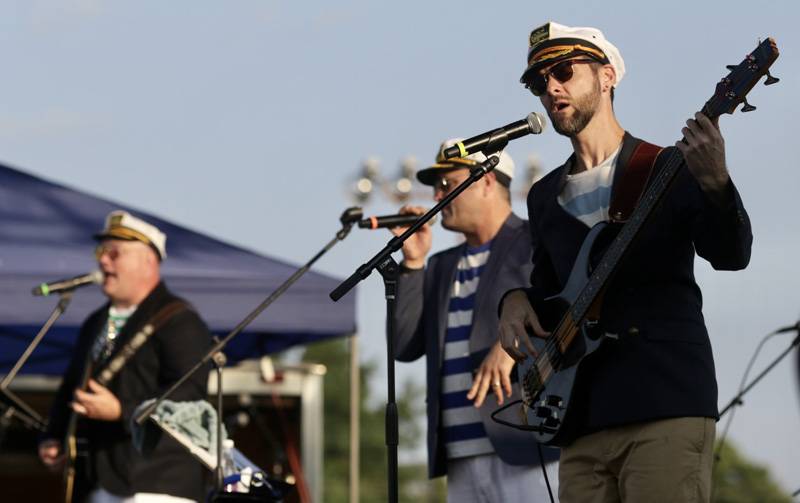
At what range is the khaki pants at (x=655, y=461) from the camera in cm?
349

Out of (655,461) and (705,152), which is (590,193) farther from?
(655,461)

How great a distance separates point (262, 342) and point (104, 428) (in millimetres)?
2394

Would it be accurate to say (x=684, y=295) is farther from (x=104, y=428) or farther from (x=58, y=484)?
(x=58, y=484)

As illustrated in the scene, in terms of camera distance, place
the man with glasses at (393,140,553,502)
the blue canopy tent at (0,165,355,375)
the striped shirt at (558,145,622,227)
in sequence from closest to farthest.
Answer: the striped shirt at (558,145,622,227)
the man with glasses at (393,140,553,502)
the blue canopy tent at (0,165,355,375)

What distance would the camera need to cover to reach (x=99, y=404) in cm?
607

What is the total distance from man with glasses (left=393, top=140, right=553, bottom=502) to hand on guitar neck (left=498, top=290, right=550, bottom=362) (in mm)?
749

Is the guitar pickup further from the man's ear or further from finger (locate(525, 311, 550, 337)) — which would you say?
the man's ear

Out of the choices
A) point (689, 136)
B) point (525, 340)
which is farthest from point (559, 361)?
point (689, 136)

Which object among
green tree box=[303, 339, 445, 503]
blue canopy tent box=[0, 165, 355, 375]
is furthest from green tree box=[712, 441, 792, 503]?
blue canopy tent box=[0, 165, 355, 375]

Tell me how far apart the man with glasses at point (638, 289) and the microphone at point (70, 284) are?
3304mm

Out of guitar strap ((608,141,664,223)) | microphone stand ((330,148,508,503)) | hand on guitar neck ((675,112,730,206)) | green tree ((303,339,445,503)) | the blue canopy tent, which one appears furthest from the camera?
green tree ((303,339,445,503))

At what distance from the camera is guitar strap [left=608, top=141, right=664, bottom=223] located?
3650mm

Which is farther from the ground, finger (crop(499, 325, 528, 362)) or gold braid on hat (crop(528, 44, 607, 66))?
gold braid on hat (crop(528, 44, 607, 66))

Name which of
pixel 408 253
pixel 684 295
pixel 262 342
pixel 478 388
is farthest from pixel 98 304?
pixel 684 295
